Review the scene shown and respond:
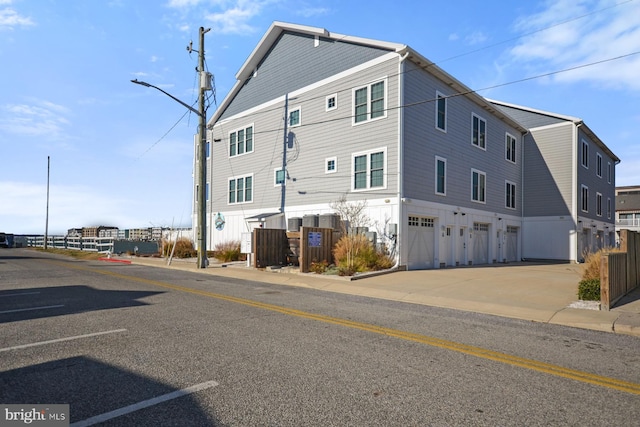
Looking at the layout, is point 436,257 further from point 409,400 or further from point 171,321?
point 409,400

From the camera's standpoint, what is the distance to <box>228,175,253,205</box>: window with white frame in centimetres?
2748

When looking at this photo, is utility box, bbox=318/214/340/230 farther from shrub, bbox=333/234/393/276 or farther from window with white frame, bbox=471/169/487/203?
window with white frame, bbox=471/169/487/203

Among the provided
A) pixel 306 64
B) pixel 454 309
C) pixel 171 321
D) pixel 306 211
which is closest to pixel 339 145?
pixel 306 211

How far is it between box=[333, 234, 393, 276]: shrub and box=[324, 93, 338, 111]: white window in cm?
806

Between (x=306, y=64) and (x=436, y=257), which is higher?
(x=306, y=64)

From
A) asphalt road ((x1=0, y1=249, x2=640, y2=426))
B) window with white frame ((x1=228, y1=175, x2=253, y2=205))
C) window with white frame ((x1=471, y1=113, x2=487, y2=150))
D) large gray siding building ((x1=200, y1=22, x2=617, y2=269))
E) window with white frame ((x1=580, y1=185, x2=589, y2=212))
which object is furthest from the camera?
window with white frame ((x1=580, y1=185, x2=589, y2=212))

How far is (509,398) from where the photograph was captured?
4086mm

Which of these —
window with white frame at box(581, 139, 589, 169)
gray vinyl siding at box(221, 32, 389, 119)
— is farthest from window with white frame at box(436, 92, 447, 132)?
window with white frame at box(581, 139, 589, 169)

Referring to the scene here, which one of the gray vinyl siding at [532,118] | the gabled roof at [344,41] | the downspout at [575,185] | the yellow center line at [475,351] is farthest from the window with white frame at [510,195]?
the yellow center line at [475,351]

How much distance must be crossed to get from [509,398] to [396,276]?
12.0 m

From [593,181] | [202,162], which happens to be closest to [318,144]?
[202,162]

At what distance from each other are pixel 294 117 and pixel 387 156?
802 centimetres

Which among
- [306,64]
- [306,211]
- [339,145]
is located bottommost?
[306,211]

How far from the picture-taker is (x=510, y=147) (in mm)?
29188
